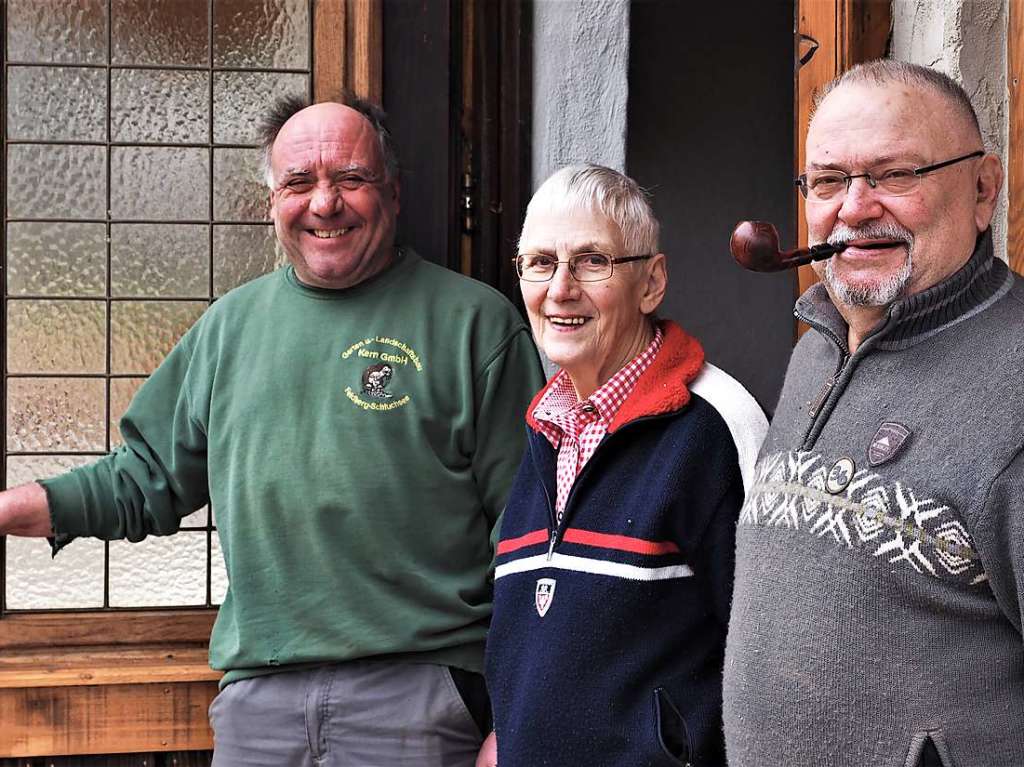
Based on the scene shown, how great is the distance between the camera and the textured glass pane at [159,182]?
3.19 m

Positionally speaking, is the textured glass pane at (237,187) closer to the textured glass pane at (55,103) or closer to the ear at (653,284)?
the textured glass pane at (55,103)

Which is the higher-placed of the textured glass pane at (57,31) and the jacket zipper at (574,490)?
the textured glass pane at (57,31)

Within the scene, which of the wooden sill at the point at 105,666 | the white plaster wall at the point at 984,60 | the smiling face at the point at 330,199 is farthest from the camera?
the wooden sill at the point at 105,666

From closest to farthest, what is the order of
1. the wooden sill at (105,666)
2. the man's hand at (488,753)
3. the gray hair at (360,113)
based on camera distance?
1. the man's hand at (488,753)
2. the gray hair at (360,113)
3. the wooden sill at (105,666)

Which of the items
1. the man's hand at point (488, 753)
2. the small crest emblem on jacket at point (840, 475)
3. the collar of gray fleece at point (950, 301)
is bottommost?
the man's hand at point (488, 753)

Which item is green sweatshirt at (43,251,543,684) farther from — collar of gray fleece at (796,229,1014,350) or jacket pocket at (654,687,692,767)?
collar of gray fleece at (796,229,1014,350)

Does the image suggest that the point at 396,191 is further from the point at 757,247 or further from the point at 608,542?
the point at 757,247

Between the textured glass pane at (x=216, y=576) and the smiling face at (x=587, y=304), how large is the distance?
138cm

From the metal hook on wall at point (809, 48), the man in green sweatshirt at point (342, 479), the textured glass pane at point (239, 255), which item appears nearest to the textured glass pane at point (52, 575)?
the man in green sweatshirt at point (342, 479)

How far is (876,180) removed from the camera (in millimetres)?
1585

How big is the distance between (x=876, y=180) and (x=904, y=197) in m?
0.04

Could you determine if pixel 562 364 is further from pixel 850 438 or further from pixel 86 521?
pixel 86 521

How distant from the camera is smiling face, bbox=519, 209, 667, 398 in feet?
7.02

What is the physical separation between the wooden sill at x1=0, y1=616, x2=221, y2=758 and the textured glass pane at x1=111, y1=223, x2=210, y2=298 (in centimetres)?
88
